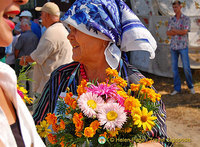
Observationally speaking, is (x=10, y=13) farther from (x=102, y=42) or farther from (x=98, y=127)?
(x=102, y=42)

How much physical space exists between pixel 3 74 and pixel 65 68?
1.12m

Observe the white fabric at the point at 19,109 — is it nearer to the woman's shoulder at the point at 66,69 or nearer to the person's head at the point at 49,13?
the woman's shoulder at the point at 66,69

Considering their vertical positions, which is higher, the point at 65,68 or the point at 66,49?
the point at 65,68

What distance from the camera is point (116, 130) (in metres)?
1.39

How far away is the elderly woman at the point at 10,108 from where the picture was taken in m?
0.96

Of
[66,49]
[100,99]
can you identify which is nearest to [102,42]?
[100,99]

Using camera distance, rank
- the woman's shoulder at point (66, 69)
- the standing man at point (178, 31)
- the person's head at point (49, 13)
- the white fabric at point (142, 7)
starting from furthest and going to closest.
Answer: the white fabric at point (142, 7), the standing man at point (178, 31), the person's head at point (49, 13), the woman's shoulder at point (66, 69)

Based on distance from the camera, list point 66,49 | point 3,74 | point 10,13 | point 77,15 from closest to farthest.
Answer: point 10,13, point 3,74, point 77,15, point 66,49

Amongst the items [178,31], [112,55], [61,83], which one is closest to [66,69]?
[61,83]

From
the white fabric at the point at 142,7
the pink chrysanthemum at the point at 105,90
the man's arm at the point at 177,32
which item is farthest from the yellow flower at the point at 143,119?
the white fabric at the point at 142,7

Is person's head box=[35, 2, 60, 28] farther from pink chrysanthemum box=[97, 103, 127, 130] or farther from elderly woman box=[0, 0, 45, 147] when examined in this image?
elderly woman box=[0, 0, 45, 147]

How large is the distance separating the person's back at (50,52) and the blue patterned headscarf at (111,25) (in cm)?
233

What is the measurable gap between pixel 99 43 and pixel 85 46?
0.35ft

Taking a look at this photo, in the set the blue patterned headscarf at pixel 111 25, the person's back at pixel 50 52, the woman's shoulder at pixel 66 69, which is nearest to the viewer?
the blue patterned headscarf at pixel 111 25
